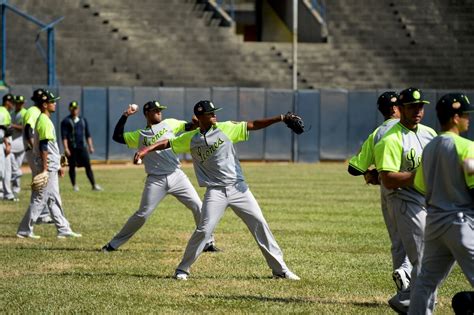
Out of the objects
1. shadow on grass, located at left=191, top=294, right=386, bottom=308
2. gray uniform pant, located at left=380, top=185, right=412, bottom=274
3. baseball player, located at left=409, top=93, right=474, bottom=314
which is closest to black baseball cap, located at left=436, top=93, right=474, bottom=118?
baseball player, located at left=409, top=93, right=474, bottom=314

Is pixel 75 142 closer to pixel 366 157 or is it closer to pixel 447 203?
pixel 366 157

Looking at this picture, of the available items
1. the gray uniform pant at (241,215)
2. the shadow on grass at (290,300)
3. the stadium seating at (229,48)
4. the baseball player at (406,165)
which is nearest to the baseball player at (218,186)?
the gray uniform pant at (241,215)

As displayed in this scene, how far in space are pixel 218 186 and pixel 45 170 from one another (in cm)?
447

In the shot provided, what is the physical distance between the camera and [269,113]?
38.3 meters

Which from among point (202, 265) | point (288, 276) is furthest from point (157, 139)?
point (288, 276)

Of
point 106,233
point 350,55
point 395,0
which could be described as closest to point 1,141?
point 106,233

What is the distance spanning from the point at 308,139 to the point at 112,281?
2616cm

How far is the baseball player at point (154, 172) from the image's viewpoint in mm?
14977

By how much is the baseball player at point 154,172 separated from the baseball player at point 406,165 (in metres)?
5.16

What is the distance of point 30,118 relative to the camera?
1841 centimetres

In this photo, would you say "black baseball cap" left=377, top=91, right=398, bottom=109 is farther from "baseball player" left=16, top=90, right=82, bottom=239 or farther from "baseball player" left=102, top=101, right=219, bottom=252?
"baseball player" left=16, top=90, right=82, bottom=239

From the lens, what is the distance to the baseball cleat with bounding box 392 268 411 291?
33.8 feet

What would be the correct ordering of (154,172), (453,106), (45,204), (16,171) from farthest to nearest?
1. (16,171)
2. (45,204)
3. (154,172)
4. (453,106)

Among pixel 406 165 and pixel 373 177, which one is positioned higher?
pixel 406 165
